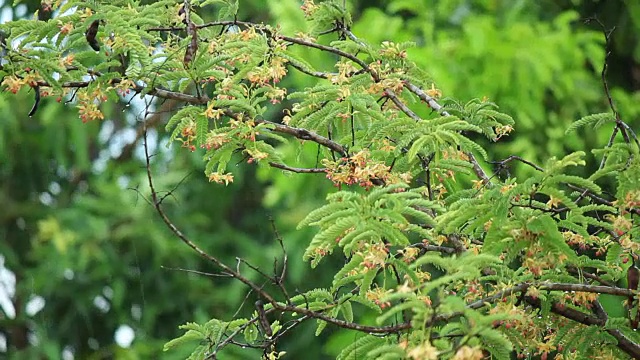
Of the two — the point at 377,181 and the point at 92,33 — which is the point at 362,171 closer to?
the point at 377,181

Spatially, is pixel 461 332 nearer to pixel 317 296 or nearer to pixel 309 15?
pixel 317 296

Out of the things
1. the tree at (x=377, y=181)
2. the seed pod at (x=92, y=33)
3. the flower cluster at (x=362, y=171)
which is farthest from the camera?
the seed pod at (x=92, y=33)

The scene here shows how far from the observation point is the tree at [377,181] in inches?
102

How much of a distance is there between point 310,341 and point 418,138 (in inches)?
256

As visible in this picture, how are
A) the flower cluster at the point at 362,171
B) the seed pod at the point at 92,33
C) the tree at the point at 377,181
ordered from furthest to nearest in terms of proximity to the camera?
the seed pod at the point at 92,33, the flower cluster at the point at 362,171, the tree at the point at 377,181

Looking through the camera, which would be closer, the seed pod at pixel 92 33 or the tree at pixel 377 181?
the tree at pixel 377 181

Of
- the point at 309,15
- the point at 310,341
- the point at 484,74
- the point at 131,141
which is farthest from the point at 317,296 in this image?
the point at 131,141

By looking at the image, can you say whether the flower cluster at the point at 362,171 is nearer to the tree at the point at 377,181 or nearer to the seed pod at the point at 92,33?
the tree at the point at 377,181

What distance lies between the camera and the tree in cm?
259

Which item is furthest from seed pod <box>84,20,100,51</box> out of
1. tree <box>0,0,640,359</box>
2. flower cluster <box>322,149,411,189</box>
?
flower cluster <box>322,149,411,189</box>

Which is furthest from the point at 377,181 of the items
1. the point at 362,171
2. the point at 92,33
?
the point at 92,33

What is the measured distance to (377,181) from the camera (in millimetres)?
2998

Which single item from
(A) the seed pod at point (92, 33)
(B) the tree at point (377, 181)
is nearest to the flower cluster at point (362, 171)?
(B) the tree at point (377, 181)

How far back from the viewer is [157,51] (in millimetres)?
3273
